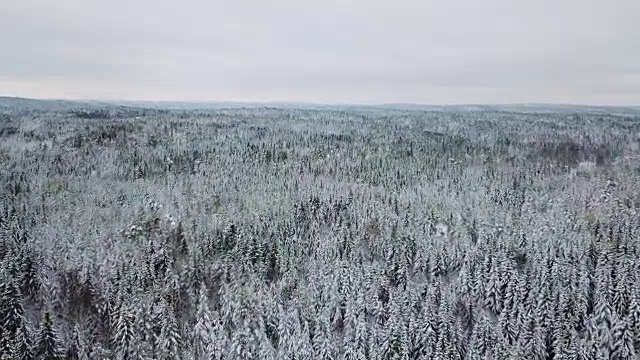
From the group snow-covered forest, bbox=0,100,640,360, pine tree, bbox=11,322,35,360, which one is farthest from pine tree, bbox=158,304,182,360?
pine tree, bbox=11,322,35,360

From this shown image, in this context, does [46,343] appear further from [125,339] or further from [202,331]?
[202,331]

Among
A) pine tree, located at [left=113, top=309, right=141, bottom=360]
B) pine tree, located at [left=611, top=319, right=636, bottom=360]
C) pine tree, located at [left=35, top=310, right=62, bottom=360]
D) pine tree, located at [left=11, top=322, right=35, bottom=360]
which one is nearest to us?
pine tree, located at [left=11, top=322, right=35, bottom=360]

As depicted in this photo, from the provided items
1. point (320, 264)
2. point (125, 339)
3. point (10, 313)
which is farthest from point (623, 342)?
point (10, 313)

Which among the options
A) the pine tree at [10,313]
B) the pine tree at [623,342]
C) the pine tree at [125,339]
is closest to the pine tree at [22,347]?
the pine tree at [10,313]

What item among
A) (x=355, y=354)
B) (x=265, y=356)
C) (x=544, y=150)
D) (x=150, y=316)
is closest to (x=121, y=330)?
(x=150, y=316)

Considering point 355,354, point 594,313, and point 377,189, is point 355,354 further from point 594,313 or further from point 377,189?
point 377,189

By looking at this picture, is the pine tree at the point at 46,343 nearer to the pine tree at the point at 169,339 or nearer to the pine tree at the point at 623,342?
the pine tree at the point at 169,339

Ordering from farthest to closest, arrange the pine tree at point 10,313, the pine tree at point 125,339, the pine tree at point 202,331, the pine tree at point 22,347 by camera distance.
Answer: the pine tree at point 202,331 → the pine tree at point 125,339 → the pine tree at point 10,313 → the pine tree at point 22,347

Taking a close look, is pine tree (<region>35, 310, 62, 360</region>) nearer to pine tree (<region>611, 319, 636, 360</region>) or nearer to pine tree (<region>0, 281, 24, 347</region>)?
pine tree (<region>0, 281, 24, 347</region>)
